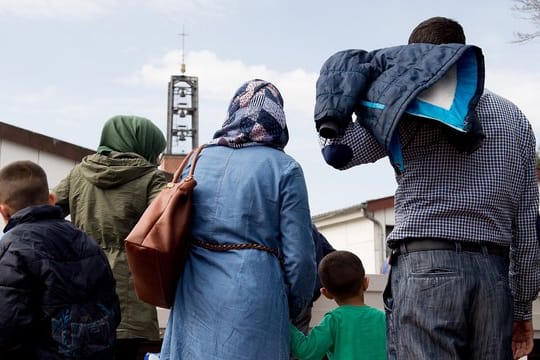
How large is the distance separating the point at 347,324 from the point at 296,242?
3.03 ft

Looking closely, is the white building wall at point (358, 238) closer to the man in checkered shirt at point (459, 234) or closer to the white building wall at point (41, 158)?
the white building wall at point (41, 158)

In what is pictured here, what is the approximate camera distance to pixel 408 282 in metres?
2.69

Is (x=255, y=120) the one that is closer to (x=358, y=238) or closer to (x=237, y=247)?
(x=237, y=247)

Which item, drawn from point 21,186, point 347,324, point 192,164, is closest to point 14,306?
point 21,186

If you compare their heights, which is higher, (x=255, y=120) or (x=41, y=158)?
(x=255, y=120)

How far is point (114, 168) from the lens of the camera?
4082mm

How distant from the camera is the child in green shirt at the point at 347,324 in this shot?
3.66m

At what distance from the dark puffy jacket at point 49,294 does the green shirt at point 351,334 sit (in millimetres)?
969

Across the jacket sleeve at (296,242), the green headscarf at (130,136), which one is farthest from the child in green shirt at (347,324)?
the green headscarf at (130,136)

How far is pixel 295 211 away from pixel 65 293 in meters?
1.04

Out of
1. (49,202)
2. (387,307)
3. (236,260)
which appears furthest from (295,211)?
(49,202)

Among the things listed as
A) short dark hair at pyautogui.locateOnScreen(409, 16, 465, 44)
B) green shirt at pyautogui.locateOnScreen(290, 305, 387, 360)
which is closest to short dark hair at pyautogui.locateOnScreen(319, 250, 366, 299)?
green shirt at pyautogui.locateOnScreen(290, 305, 387, 360)

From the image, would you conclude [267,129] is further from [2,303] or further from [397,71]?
[2,303]

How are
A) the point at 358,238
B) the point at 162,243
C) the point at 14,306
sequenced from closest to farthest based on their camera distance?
the point at 162,243
the point at 14,306
the point at 358,238
